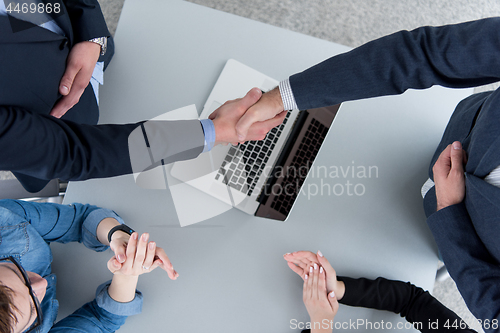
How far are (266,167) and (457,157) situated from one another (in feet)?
1.53

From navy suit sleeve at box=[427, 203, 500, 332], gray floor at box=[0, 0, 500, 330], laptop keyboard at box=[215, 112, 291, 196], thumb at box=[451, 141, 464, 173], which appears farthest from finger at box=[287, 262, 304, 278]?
gray floor at box=[0, 0, 500, 330]

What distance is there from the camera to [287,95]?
786 millimetres

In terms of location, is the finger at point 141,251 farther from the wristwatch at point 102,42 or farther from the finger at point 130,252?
the wristwatch at point 102,42

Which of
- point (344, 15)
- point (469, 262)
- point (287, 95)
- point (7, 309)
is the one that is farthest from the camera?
point (344, 15)

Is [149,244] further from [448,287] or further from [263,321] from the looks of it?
[448,287]

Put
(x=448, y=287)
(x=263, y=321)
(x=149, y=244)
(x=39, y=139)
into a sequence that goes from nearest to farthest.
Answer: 1. (x=39, y=139)
2. (x=149, y=244)
3. (x=263, y=321)
4. (x=448, y=287)

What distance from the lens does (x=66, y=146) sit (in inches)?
25.6

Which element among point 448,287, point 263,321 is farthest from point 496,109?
point 448,287

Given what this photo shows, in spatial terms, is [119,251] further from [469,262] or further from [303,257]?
[469,262]

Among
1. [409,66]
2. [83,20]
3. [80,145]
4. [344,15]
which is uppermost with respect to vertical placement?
[344,15]

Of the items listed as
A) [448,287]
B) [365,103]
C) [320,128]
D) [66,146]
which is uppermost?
[365,103]

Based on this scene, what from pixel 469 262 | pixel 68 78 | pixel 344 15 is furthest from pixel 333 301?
pixel 344 15

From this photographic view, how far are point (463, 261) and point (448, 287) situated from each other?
3.38 feet

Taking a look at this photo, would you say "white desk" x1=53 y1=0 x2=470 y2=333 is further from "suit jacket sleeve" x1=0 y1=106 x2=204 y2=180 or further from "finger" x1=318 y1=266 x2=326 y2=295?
"suit jacket sleeve" x1=0 y1=106 x2=204 y2=180
